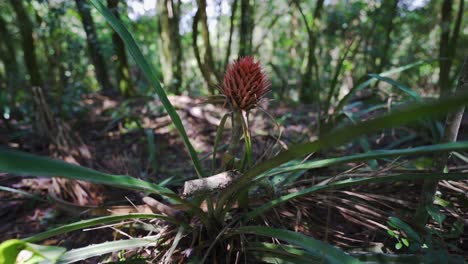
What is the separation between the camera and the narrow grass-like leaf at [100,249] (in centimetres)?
69

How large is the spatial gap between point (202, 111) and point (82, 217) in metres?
1.15

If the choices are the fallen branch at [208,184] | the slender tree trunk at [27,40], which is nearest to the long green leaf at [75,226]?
the fallen branch at [208,184]

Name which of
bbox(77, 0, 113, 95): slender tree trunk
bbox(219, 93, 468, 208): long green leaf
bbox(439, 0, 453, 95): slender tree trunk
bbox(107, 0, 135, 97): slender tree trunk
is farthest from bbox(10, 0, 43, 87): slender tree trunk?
bbox(439, 0, 453, 95): slender tree trunk

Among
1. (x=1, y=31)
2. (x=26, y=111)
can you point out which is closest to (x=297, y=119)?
→ (x=26, y=111)

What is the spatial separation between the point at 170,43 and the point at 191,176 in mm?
1684

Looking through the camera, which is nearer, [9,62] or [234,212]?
[234,212]

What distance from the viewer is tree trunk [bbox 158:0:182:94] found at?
2.54 m

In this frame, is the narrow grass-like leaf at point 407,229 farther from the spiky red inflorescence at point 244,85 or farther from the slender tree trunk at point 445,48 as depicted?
the slender tree trunk at point 445,48

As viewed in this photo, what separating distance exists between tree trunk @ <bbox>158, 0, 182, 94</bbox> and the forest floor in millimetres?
372

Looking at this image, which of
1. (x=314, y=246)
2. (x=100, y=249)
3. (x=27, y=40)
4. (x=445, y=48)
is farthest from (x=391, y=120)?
(x=27, y=40)

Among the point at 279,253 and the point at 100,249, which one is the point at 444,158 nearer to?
the point at 279,253

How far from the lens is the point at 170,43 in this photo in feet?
8.63

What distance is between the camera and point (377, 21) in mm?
2387

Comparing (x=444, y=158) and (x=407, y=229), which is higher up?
(x=444, y=158)
